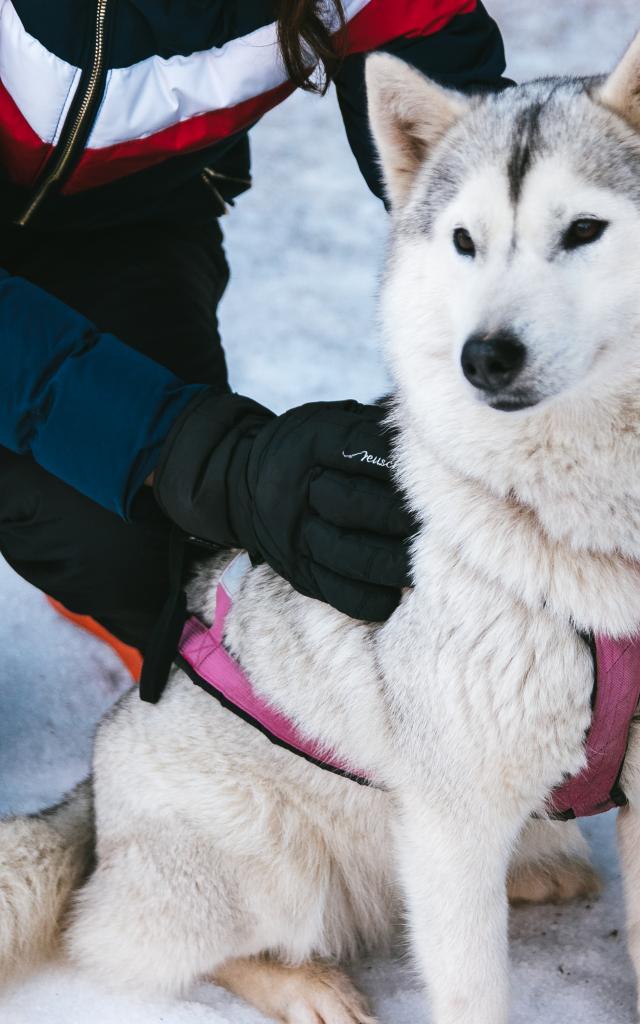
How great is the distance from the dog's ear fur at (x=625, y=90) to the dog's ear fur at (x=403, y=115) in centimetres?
23

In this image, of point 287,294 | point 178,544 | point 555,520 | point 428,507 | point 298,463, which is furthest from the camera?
point 287,294

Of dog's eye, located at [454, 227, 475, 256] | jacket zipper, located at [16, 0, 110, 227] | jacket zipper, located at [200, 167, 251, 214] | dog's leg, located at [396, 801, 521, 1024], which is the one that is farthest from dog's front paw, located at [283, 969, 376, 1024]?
jacket zipper, located at [200, 167, 251, 214]

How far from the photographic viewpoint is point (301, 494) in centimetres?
176

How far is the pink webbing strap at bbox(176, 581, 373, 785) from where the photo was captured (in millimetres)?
1815

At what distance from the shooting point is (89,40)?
200cm

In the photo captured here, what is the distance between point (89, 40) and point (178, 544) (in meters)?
0.96

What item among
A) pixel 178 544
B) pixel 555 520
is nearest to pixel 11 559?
pixel 178 544

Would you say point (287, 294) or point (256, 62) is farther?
point (287, 294)

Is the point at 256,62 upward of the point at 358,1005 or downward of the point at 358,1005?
upward

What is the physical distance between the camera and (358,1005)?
1.89m

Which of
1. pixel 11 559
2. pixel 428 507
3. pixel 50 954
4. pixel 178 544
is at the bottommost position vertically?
pixel 50 954

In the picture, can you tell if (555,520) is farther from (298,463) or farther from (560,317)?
(298,463)

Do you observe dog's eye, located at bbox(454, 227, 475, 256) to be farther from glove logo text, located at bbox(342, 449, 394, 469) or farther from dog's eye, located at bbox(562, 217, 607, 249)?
glove logo text, located at bbox(342, 449, 394, 469)

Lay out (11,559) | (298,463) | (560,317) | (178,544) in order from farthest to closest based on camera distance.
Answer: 1. (11,559)
2. (178,544)
3. (298,463)
4. (560,317)
